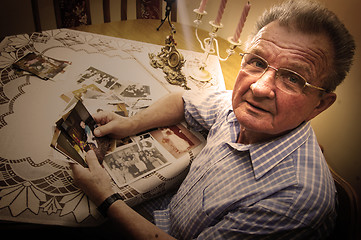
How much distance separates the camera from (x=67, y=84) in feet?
3.64

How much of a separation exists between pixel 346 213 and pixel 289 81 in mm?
520

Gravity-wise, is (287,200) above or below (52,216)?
above

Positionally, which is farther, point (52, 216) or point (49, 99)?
point (49, 99)

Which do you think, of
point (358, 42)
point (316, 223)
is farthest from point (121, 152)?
point (358, 42)

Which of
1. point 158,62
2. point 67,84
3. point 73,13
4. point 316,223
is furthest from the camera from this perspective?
point 73,13

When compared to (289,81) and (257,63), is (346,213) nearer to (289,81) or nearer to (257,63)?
(289,81)

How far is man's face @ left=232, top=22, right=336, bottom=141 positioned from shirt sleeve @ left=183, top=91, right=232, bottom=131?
316 millimetres

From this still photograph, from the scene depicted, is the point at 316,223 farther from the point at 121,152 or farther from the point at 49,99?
the point at 49,99

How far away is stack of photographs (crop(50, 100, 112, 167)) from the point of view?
0.79 metres

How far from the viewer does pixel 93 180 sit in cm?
76

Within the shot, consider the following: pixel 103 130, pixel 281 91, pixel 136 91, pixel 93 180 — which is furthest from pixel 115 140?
pixel 281 91

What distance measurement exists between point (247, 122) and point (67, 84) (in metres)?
0.97

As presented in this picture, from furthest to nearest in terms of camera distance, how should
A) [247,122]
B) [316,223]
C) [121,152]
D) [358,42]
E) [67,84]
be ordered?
[358,42] < [67,84] < [121,152] < [247,122] < [316,223]

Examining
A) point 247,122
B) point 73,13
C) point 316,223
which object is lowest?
point 316,223
